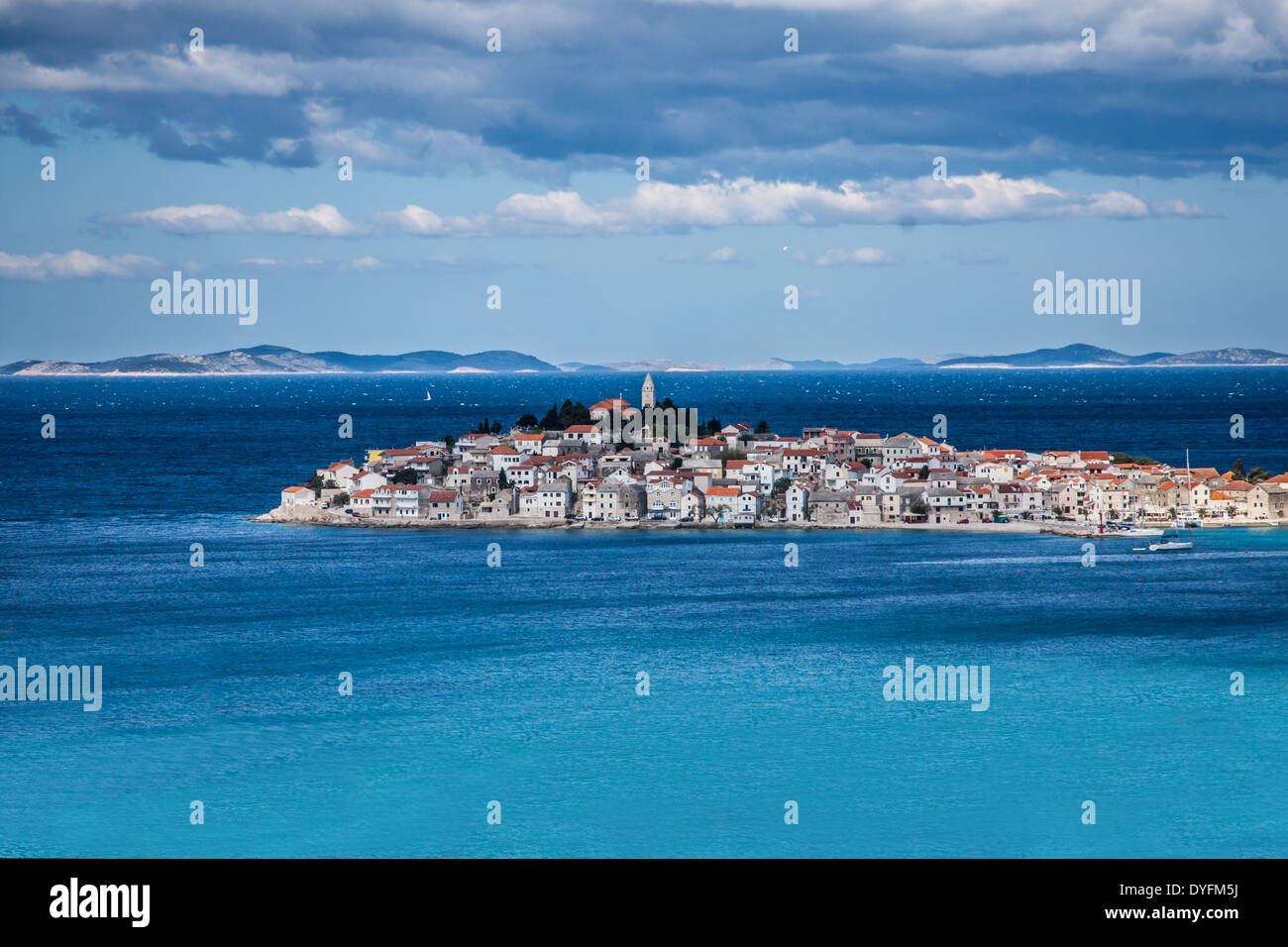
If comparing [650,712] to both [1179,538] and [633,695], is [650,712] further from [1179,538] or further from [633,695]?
[1179,538]

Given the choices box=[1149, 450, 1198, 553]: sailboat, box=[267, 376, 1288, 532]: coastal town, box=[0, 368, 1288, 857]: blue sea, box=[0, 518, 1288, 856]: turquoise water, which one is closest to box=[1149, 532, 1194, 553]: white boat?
box=[1149, 450, 1198, 553]: sailboat

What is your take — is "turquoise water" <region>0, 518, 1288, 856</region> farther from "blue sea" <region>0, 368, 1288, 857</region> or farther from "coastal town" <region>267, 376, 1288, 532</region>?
"coastal town" <region>267, 376, 1288, 532</region>

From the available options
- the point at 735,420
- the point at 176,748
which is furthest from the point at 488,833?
the point at 735,420

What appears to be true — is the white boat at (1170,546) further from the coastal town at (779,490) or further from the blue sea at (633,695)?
the coastal town at (779,490)

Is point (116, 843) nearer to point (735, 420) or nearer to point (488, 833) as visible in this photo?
point (488, 833)

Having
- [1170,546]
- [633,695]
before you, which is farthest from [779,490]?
[633,695]

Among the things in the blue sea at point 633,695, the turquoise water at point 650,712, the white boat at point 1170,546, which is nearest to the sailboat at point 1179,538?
the white boat at point 1170,546
